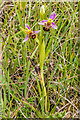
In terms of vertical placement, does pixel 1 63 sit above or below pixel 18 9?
below

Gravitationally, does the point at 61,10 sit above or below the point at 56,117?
above

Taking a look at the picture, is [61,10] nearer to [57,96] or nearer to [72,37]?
[72,37]

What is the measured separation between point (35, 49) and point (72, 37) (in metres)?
0.16

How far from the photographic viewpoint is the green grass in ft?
1.69

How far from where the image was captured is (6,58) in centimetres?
54

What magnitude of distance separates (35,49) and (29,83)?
0.13 m

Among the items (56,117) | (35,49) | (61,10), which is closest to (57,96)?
(56,117)

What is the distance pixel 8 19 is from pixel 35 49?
16 centimetres

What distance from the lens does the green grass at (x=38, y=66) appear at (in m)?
0.52

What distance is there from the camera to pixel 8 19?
0.55 m

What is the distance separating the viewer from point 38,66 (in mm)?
520

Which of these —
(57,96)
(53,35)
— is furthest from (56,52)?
(57,96)

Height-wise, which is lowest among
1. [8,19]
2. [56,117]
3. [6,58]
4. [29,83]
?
[56,117]

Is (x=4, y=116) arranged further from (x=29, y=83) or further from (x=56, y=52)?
(x=56, y=52)
